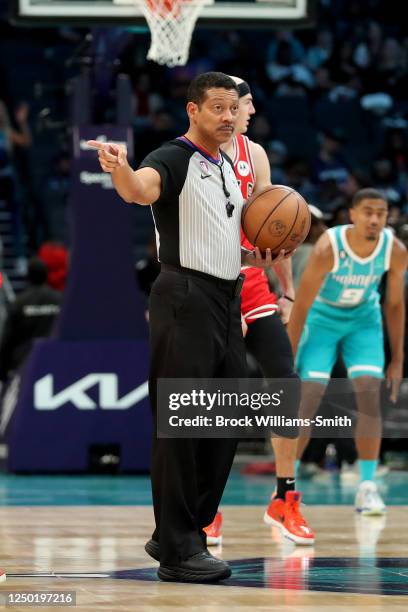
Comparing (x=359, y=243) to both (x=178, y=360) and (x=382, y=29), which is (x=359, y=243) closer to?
(x=178, y=360)

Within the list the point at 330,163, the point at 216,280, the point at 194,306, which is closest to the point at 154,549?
the point at 194,306

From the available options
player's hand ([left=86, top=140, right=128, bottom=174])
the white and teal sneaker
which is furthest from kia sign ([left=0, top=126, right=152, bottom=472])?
player's hand ([left=86, top=140, right=128, bottom=174])

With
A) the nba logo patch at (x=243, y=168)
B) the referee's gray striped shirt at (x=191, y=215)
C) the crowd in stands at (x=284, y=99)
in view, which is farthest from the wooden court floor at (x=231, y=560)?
the crowd in stands at (x=284, y=99)

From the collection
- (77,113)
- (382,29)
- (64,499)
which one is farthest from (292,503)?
(382,29)

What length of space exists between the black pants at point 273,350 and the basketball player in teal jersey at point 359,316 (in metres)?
1.57

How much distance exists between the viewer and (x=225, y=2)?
34.0ft

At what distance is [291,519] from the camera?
7.13 meters

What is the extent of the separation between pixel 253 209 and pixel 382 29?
1652 cm

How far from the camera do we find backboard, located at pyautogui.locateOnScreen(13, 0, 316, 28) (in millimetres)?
10102

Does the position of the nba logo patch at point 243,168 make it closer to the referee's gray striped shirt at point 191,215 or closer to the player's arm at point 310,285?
the referee's gray striped shirt at point 191,215

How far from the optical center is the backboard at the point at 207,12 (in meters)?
10.1

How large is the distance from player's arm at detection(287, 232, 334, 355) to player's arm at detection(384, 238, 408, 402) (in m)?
0.45

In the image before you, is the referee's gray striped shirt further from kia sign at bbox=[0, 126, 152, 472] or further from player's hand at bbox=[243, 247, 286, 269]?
kia sign at bbox=[0, 126, 152, 472]

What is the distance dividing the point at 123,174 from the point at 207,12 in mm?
5373
